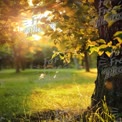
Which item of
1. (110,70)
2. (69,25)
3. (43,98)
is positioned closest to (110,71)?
(110,70)

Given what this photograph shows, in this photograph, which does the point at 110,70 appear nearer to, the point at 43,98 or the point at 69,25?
the point at 69,25

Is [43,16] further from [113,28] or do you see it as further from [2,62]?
[2,62]

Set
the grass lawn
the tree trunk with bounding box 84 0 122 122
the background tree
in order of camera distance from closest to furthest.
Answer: the background tree
the tree trunk with bounding box 84 0 122 122
the grass lawn

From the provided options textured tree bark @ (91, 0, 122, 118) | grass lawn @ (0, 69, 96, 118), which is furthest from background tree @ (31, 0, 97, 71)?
grass lawn @ (0, 69, 96, 118)

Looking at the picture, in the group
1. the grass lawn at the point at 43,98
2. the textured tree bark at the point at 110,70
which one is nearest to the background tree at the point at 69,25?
the textured tree bark at the point at 110,70

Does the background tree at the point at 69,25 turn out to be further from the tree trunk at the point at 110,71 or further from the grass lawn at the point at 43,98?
the grass lawn at the point at 43,98

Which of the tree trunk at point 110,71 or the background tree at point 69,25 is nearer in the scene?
the background tree at point 69,25

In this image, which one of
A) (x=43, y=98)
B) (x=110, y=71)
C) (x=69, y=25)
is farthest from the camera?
→ (x=43, y=98)

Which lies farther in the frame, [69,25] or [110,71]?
[110,71]

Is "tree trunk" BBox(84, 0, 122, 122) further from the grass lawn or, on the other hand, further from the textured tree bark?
the grass lawn

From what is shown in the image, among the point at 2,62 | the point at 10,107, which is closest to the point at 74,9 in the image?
the point at 10,107

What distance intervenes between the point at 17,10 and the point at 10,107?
4741mm

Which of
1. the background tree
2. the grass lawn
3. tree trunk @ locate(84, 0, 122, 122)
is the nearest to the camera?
the background tree

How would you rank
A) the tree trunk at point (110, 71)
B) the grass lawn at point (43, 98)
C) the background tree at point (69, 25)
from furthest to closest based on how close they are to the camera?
the grass lawn at point (43, 98), the tree trunk at point (110, 71), the background tree at point (69, 25)
